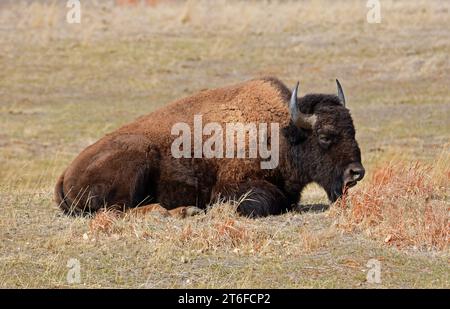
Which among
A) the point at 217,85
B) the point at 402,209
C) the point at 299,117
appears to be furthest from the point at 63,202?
the point at 217,85

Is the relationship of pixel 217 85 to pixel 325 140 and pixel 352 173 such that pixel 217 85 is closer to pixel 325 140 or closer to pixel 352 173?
pixel 325 140

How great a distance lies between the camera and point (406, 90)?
23.8 metres

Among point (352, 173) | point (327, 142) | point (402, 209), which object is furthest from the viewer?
point (327, 142)

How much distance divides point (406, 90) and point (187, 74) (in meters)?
6.40

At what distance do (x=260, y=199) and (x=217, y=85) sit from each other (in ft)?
51.7

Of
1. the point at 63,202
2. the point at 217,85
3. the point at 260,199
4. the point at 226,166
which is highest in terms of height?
the point at 226,166

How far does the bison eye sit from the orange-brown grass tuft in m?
0.56

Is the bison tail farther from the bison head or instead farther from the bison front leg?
the bison head

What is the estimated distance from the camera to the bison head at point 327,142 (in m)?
9.59

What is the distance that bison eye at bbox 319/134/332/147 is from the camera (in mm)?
9734

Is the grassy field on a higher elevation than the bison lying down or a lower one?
lower

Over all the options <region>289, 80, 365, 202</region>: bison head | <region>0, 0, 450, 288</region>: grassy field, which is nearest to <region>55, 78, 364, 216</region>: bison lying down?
<region>289, 80, 365, 202</region>: bison head

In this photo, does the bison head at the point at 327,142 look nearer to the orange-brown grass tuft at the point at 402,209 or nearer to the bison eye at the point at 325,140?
the bison eye at the point at 325,140

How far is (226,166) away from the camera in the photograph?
32.6ft
